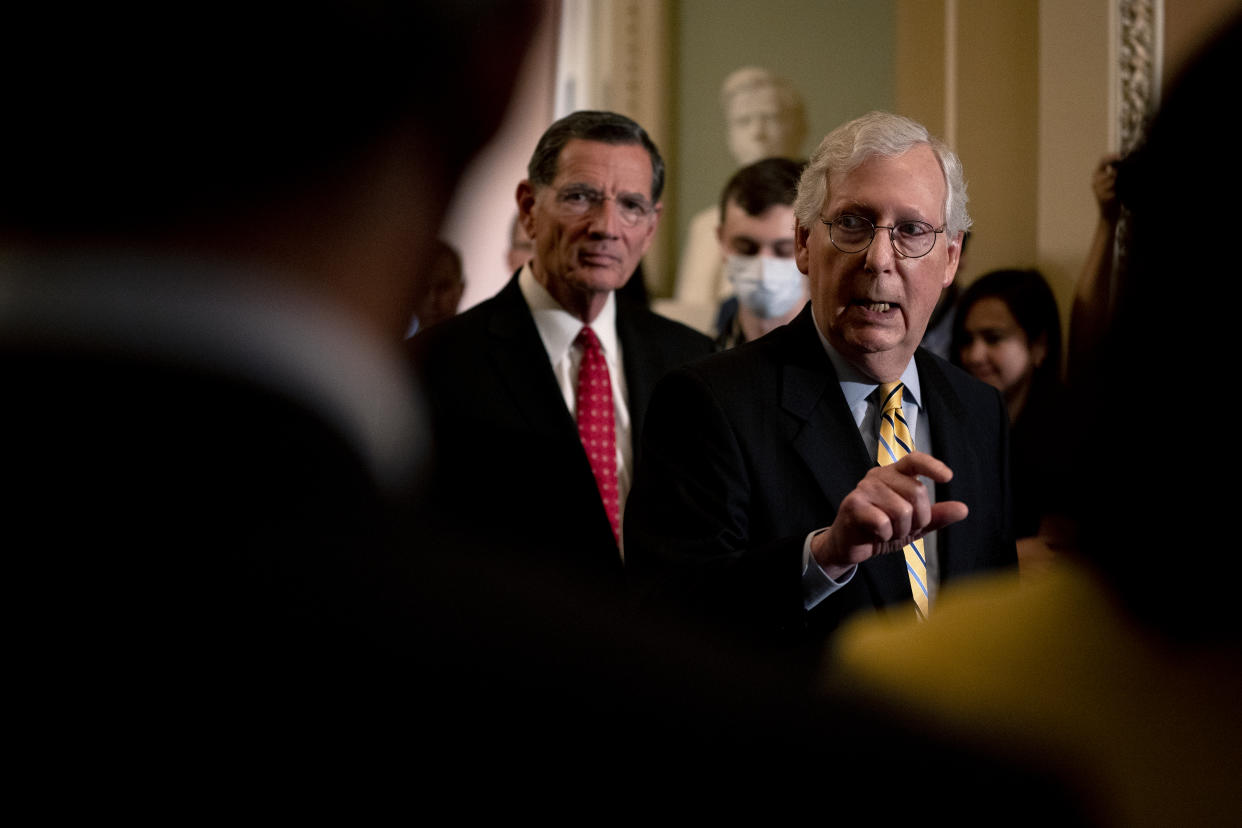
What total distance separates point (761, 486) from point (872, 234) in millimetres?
471

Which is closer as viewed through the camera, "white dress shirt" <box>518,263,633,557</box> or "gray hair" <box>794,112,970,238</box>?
"gray hair" <box>794,112,970,238</box>

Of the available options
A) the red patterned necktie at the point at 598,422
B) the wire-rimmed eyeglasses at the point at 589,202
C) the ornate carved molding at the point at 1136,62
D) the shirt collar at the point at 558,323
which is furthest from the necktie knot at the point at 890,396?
the ornate carved molding at the point at 1136,62

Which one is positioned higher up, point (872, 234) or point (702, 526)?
point (872, 234)

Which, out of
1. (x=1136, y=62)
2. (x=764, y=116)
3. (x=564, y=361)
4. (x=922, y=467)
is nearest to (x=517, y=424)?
(x=564, y=361)

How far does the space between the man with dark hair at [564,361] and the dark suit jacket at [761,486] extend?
432mm

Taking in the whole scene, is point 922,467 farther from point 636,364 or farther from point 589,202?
point 589,202

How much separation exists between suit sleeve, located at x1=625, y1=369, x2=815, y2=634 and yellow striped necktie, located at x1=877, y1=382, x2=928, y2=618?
0.18m

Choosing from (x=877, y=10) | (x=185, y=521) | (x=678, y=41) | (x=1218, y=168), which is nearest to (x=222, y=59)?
(x=185, y=521)

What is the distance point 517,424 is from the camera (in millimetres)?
2711

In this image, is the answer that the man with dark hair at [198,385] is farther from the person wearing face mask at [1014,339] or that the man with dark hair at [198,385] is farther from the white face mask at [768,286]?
the person wearing face mask at [1014,339]

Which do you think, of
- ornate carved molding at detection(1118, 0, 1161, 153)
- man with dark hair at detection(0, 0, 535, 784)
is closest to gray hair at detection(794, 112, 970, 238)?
man with dark hair at detection(0, 0, 535, 784)

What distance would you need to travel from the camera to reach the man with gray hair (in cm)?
185

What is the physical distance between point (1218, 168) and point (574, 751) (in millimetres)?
359

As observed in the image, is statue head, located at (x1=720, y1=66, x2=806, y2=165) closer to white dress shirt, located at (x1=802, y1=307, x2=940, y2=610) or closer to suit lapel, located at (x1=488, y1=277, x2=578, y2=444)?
suit lapel, located at (x1=488, y1=277, x2=578, y2=444)
